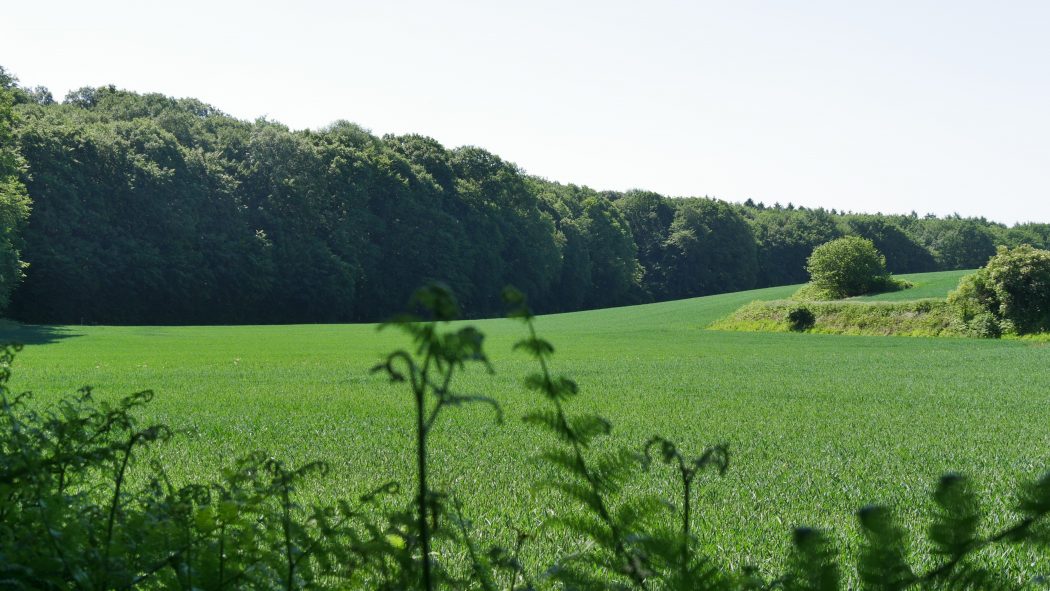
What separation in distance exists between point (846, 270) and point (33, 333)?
44726 millimetres

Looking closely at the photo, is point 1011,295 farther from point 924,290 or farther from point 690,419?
point 690,419

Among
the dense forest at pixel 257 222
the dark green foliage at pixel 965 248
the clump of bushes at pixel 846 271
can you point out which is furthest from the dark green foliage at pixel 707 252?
the clump of bushes at pixel 846 271

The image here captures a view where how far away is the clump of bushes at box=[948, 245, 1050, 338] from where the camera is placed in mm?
37406

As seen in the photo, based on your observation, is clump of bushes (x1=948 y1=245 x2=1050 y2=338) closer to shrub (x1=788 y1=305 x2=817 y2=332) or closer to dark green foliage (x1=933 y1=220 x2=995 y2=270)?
shrub (x1=788 y1=305 x2=817 y2=332)

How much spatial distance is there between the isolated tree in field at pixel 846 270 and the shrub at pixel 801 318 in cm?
803

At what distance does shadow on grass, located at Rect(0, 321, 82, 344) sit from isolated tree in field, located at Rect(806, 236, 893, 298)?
4199 centimetres

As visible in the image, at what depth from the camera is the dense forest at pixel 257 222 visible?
4728 centimetres

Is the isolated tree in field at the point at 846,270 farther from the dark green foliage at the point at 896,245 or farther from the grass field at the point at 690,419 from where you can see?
the dark green foliage at the point at 896,245

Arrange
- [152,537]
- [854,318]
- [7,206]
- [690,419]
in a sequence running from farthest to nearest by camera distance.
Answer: [854,318]
[7,206]
[690,419]
[152,537]

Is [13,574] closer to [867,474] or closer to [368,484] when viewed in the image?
[368,484]

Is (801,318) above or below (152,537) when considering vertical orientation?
below

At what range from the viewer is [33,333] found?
35125 millimetres

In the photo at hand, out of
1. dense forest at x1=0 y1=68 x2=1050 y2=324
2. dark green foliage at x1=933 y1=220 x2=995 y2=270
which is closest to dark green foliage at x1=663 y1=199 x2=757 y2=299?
dense forest at x1=0 y1=68 x2=1050 y2=324

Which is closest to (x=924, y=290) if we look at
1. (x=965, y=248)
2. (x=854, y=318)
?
(x=854, y=318)
